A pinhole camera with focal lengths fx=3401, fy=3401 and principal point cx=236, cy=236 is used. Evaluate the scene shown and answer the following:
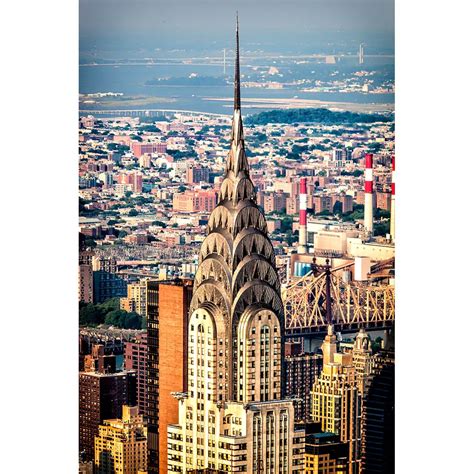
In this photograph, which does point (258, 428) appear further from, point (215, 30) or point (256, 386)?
point (215, 30)

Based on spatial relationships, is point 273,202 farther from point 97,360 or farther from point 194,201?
point 97,360

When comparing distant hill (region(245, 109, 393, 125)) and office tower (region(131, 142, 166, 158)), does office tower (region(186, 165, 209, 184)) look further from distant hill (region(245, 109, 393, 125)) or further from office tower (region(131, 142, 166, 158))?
distant hill (region(245, 109, 393, 125))

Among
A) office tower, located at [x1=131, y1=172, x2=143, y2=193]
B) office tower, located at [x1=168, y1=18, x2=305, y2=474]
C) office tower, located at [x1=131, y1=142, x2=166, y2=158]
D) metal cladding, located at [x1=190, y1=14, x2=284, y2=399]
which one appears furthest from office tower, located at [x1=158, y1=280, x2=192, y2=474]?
office tower, located at [x1=131, y1=142, x2=166, y2=158]

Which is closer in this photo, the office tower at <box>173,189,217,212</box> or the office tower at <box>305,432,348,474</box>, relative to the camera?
the office tower at <box>173,189,217,212</box>

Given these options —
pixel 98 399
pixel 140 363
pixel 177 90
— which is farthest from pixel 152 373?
pixel 177 90

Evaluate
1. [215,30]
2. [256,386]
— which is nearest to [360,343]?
[256,386]
